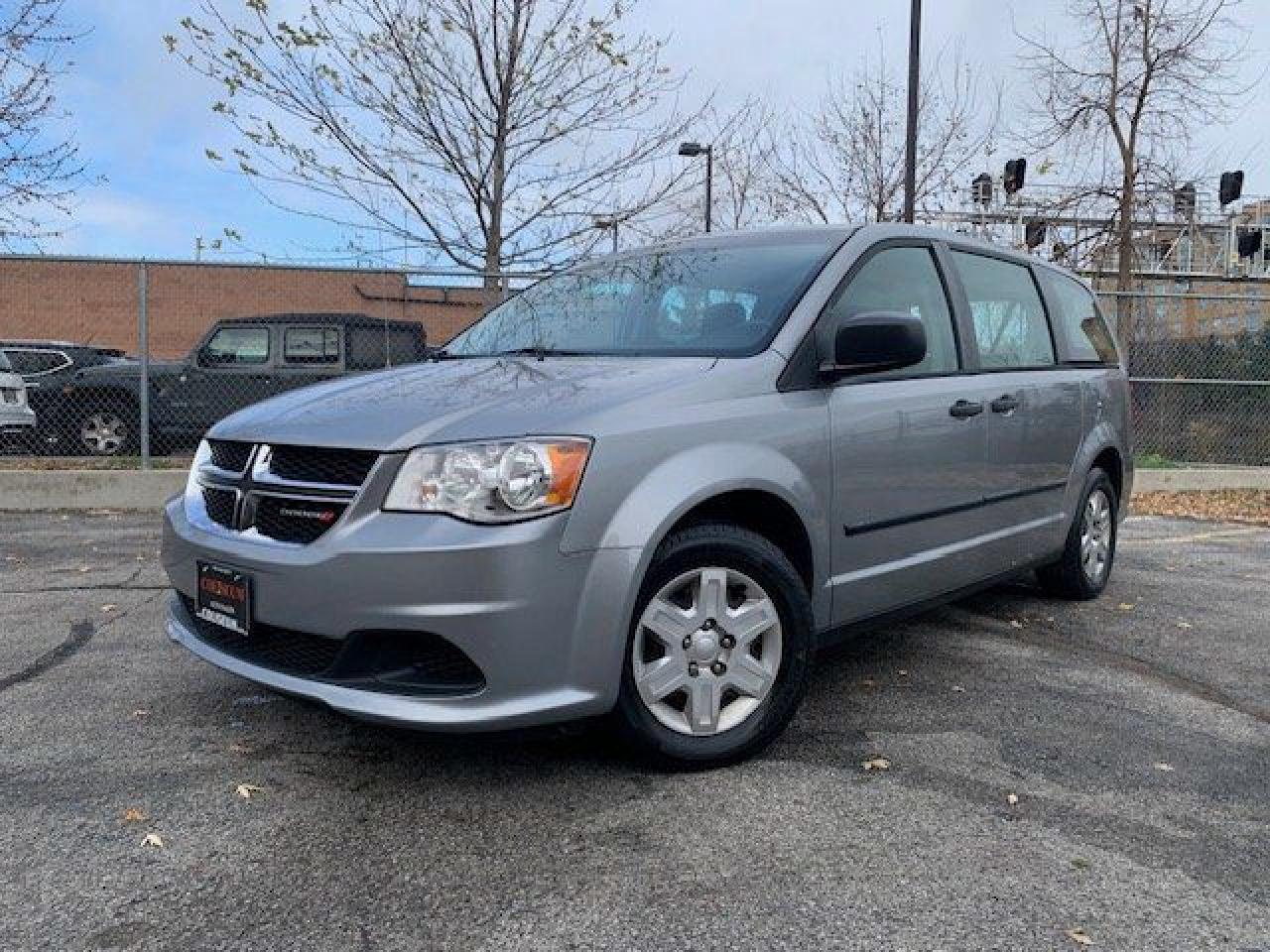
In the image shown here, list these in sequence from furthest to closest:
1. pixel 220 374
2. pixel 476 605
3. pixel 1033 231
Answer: pixel 1033 231 < pixel 220 374 < pixel 476 605

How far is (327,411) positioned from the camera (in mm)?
3096

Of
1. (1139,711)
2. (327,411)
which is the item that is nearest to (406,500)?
(327,411)

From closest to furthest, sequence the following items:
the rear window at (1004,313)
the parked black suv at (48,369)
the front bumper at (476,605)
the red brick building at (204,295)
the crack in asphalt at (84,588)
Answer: the front bumper at (476,605)
the rear window at (1004,313)
the crack in asphalt at (84,588)
the red brick building at (204,295)
the parked black suv at (48,369)

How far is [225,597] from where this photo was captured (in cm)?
300

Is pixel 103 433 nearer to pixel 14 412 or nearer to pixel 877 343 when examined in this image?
pixel 14 412

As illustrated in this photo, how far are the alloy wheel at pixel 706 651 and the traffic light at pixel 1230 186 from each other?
1604 cm

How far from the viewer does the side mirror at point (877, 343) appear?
331 centimetres

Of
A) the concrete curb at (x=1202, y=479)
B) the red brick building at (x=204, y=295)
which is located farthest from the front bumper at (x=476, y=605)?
the concrete curb at (x=1202, y=479)

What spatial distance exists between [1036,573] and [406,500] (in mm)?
3959

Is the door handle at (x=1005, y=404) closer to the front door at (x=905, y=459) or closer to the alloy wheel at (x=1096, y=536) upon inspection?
the front door at (x=905, y=459)

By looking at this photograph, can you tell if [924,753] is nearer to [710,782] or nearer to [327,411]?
[710,782]

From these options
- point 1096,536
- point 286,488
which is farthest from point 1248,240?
point 286,488

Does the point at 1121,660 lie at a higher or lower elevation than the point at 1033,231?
lower

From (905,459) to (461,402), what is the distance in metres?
1.67
